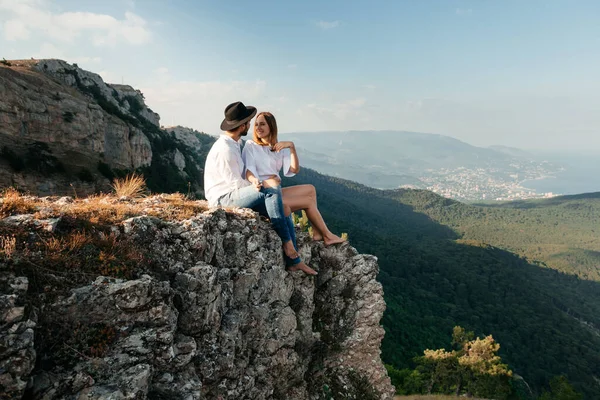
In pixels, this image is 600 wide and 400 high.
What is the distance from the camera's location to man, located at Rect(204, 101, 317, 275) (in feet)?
21.8

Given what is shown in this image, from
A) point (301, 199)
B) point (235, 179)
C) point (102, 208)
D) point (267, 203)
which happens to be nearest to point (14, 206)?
point (102, 208)

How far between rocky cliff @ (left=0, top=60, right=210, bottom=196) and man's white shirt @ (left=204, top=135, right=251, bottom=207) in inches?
941

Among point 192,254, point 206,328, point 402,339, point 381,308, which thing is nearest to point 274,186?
point 192,254

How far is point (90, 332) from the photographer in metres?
3.85

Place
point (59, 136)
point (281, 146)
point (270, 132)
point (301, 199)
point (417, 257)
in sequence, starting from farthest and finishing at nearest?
point (417, 257) → point (59, 136) → point (301, 199) → point (281, 146) → point (270, 132)

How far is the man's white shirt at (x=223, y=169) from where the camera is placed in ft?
21.6

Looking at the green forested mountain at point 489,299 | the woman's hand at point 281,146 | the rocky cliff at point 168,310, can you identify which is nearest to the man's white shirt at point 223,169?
the rocky cliff at point 168,310

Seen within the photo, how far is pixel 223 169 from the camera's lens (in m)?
6.72

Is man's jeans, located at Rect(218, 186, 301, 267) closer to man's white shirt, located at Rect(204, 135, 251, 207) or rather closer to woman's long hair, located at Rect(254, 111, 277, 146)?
man's white shirt, located at Rect(204, 135, 251, 207)

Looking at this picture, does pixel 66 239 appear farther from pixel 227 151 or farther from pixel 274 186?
pixel 274 186

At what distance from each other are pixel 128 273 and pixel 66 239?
3.29 ft

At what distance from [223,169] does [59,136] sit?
3241 cm

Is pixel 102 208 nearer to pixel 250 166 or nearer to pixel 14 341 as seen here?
pixel 14 341

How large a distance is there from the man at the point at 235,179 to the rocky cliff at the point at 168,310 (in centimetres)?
36
